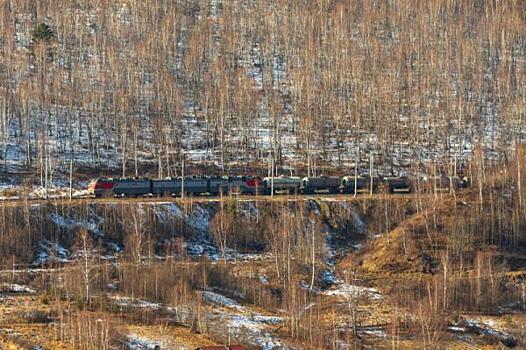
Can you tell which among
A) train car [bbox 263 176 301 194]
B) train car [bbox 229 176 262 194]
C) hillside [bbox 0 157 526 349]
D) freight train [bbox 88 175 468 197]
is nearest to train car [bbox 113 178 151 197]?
freight train [bbox 88 175 468 197]

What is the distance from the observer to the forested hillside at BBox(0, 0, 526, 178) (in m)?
98.8

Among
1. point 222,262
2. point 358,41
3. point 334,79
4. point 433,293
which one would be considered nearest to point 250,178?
point 222,262

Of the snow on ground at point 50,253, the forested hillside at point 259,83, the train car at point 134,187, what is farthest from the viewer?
the forested hillside at point 259,83

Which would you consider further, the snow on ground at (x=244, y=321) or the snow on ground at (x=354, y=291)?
the snow on ground at (x=354, y=291)

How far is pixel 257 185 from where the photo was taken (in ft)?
266

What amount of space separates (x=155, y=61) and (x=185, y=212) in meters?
52.1

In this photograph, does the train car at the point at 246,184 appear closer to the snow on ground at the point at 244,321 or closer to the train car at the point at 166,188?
the train car at the point at 166,188

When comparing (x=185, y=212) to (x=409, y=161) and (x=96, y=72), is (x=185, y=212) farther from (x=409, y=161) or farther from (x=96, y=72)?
(x=96, y=72)

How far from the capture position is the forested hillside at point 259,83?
98812 mm

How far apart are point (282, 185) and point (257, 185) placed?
A: 2190 millimetres

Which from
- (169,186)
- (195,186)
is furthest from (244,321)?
(195,186)

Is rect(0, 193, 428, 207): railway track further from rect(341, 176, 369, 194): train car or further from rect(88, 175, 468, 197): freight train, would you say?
rect(341, 176, 369, 194): train car

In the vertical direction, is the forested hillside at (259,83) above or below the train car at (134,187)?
above

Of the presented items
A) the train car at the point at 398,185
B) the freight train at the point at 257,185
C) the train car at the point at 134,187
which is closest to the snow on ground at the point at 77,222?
the freight train at the point at 257,185
